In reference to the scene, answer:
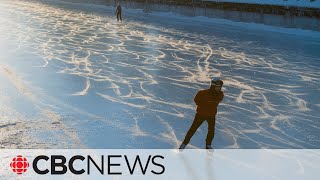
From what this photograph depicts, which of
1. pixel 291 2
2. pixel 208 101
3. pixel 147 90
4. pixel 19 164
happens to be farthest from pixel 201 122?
pixel 291 2

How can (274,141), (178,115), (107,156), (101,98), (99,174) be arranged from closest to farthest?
(99,174), (107,156), (274,141), (178,115), (101,98)

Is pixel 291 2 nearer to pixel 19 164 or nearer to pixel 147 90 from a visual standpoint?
pixel 147 90

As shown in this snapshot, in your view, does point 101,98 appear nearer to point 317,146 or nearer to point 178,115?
point 178,115

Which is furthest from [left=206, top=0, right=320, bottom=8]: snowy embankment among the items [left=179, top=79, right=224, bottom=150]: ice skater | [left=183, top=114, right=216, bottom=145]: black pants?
[left=179, top=79, right=224, bottom=150]: ice skater

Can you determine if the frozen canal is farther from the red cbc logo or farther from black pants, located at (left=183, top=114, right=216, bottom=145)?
the red cbc logo

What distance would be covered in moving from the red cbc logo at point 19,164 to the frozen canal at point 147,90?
484mm

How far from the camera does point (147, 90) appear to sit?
9.19m

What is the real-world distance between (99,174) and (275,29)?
19863 millimetres

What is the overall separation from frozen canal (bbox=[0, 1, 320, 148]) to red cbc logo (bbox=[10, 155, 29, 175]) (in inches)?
19.0

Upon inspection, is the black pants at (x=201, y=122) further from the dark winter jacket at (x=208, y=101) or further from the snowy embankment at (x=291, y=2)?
the snowy embankment at (x=291, y=2)

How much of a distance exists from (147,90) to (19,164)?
14.5 feet

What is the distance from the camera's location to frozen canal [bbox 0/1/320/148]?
644 centimetres

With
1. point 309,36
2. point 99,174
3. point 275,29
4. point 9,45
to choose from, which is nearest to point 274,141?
point 99,174

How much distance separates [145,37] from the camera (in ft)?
59.2
